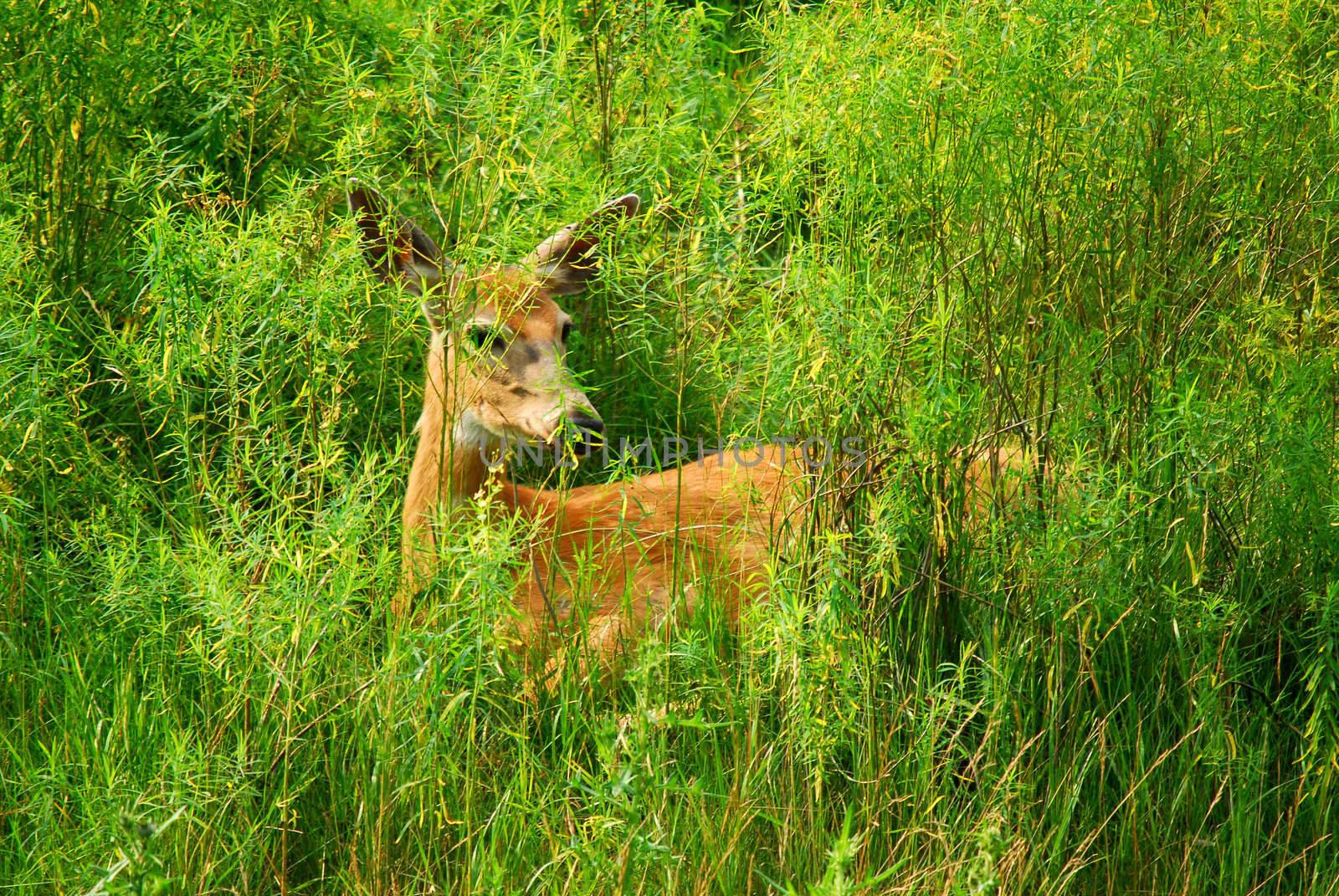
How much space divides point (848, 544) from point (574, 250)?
5.08ft

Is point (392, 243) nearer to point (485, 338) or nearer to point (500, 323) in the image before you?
point (485, 338)

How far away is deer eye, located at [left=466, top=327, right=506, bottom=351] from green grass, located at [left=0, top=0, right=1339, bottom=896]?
201 millimetres

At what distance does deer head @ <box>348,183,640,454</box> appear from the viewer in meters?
3.71

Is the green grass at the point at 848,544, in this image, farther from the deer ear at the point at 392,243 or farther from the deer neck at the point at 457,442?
the deer neck at the point at 457,442

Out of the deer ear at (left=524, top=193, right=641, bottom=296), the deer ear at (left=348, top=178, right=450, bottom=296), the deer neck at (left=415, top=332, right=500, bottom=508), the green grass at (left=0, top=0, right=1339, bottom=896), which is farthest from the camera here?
the deer neck at (left=415, top=332, right=500, bottom=508)

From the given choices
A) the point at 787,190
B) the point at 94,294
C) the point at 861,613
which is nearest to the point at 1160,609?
the point at 861,613

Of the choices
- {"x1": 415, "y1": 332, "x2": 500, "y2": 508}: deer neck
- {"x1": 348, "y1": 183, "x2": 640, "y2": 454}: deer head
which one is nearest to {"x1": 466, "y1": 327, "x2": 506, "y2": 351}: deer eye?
{"x1": 348, "y1": 183, "x2": 640, "y2": 454}: deer head

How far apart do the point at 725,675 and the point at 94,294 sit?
2745mm

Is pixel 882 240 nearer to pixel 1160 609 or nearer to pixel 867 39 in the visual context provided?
pixel 867 39

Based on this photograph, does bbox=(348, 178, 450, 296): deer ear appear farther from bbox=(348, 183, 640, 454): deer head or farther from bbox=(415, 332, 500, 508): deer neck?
bbox=(415, 332, 500, 508): deer neck

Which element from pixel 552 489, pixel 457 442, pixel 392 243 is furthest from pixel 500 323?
pixel 552 489

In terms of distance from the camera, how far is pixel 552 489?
5.23 m

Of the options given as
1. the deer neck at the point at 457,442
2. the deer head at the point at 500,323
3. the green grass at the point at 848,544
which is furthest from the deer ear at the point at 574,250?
the deer neck at the point at 457,442

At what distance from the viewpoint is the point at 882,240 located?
3674 millimetres
